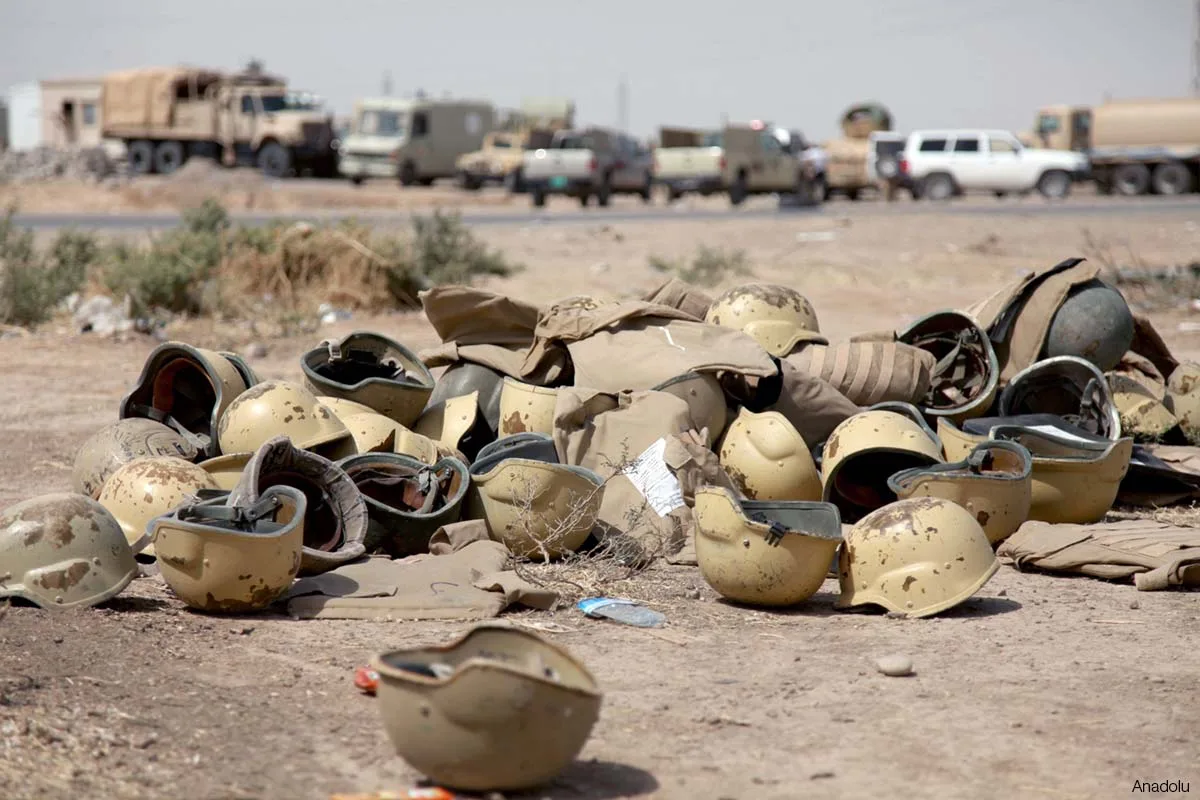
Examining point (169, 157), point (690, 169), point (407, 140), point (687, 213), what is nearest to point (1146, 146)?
point (690, 169)

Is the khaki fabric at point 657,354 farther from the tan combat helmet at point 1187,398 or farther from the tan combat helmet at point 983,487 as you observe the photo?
the tan combat helmet at point 1187,398

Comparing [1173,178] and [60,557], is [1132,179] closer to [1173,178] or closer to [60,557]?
[1173,178]

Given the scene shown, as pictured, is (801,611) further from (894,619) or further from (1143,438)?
(1143,438)

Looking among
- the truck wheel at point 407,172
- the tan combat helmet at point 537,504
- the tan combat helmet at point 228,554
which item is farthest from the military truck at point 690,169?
the tan combat helmet at point 228,554

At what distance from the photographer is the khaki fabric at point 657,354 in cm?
620

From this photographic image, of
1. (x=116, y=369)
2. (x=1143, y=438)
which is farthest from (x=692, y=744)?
(x=116, y=369)

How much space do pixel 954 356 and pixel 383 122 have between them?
30.3 m

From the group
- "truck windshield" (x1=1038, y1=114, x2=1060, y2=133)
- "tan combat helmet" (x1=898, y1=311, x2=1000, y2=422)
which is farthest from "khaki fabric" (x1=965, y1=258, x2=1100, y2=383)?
"truck windshield" (x1=1038, y1=114, x2=1060, y2=133)

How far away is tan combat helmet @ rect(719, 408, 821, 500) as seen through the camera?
5883mm

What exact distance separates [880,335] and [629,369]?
1361mm

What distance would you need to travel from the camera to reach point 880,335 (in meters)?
6.84

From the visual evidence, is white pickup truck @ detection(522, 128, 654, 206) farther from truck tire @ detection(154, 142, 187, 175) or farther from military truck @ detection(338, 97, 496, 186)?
truck tire @ detection(154, 142, 187, 175)

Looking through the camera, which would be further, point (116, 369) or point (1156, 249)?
point (1156, 249)

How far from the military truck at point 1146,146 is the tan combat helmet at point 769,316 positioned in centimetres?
3279
